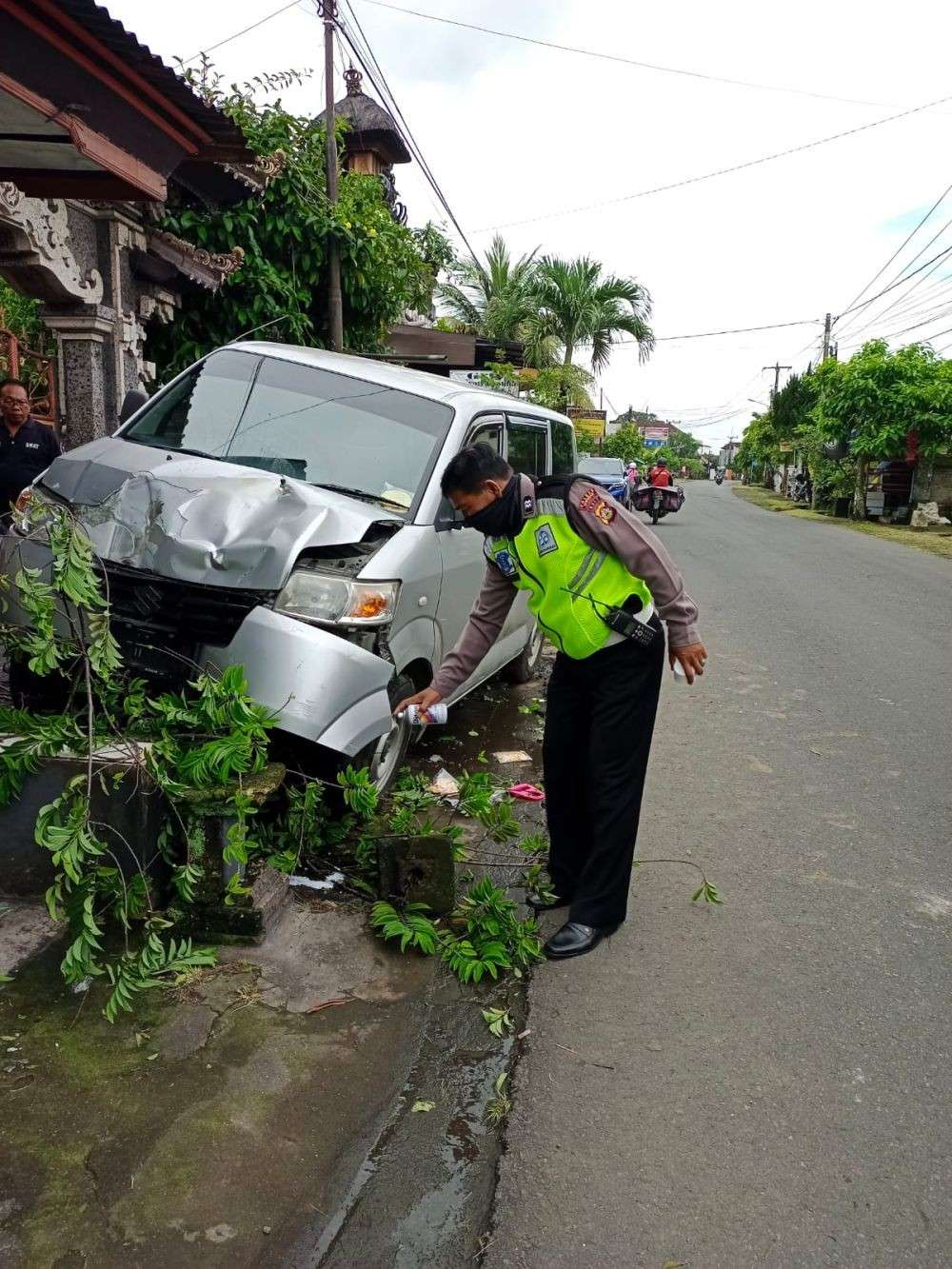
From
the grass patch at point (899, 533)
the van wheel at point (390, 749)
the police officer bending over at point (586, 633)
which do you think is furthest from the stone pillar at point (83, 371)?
the grass patch at point (899, 533)

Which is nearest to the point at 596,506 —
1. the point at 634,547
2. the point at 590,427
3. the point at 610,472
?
the point at 634,547

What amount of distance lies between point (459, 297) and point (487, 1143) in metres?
25.6

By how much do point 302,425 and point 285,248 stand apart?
6904 mm

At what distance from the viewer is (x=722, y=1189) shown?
2287 mm

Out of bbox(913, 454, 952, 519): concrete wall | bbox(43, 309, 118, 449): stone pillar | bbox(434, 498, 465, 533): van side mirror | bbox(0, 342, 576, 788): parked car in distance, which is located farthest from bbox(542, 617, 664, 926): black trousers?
bbox(913, 454, 952, 519): concrete wall

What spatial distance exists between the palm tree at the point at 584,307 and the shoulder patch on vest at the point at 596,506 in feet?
79.2

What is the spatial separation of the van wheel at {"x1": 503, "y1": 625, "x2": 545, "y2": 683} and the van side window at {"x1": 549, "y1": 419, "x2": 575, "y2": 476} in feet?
3.75

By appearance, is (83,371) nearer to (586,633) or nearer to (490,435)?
(490,435)

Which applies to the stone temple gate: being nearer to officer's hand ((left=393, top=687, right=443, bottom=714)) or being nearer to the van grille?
the van grille

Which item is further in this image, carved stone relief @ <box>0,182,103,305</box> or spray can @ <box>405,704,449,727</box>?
carved stone relief @ <box>0,182,103,305</box>

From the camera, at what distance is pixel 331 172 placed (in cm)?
1145

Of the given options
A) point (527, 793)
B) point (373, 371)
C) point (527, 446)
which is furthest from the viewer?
point (527, 446)

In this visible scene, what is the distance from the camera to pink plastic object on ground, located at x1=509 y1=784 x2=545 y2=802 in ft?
16.1

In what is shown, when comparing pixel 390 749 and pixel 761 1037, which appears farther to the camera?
pixel 390 749
